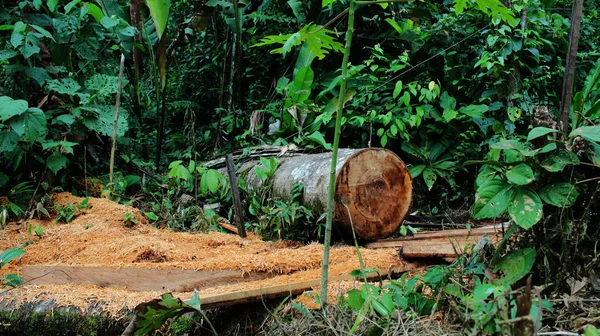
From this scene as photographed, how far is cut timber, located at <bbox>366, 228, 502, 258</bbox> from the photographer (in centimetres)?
273

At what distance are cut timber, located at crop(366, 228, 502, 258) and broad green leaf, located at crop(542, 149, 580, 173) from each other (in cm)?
54

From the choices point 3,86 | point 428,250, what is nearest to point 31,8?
point 3,86

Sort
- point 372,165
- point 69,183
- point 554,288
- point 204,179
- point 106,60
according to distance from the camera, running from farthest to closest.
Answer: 1. point 106,60
2. point 69,183
3. point 204,179
4. point 372,165
5. point 554,288

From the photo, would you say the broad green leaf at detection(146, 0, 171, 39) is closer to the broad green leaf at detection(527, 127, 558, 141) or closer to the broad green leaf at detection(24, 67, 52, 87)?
the broad green leaf at detection(24, 67, 52, 87)

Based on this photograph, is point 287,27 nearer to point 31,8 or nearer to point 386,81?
point 386,81

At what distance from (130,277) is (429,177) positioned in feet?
10.6

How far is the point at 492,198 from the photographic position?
193 cm

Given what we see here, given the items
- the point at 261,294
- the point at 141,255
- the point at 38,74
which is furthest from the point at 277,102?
the point at 261,294

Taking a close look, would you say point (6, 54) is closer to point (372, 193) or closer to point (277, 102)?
point (277, 102)

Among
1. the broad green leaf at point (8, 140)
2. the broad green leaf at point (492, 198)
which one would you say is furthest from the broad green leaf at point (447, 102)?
the broad green leaf at point (8, 140)

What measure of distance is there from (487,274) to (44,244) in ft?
9.02

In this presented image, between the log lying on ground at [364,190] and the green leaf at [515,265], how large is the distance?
1562mm

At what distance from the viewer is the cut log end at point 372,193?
3.48 meters

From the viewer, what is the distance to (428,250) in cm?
279
